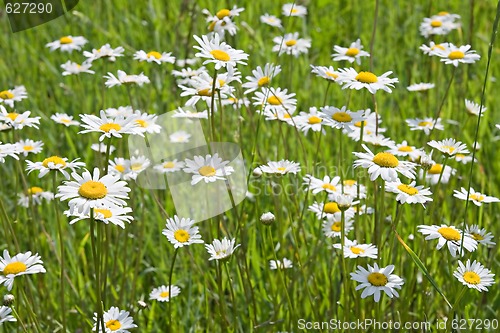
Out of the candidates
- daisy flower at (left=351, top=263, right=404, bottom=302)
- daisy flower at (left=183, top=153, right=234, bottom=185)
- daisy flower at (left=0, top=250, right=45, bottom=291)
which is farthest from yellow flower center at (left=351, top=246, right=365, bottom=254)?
daisy flower at (left=0, top=250, right=45, bottom=291)

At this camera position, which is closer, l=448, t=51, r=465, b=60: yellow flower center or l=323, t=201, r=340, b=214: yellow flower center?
l=323, t=201, r=340, b=214: yellow flower center

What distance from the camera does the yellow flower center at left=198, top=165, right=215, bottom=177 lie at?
1.56 m

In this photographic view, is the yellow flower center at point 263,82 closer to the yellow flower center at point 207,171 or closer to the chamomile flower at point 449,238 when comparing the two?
the yellow flower center at point 207,171

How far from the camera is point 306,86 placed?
3010 millimetres

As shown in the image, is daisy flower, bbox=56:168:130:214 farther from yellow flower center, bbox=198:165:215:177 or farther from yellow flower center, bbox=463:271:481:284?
yellow flower center, bbox=463:271:481:284

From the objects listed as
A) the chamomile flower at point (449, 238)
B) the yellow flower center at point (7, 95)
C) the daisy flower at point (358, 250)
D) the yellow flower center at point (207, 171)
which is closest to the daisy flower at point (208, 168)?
the yellow flower center at point (207, 171)

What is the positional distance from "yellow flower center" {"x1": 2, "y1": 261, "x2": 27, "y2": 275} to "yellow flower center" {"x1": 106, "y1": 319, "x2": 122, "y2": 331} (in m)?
0.23

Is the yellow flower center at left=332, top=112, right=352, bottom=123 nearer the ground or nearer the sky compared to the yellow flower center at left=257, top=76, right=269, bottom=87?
nearer the ground

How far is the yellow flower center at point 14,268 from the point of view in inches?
54.9

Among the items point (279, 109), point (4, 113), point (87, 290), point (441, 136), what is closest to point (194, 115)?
point (279, 109)

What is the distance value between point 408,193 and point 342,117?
0.27 m

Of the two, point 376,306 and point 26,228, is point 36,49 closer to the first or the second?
point 26,228

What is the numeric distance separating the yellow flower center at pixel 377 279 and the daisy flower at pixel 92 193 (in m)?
0.59

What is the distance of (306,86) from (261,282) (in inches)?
51.4
